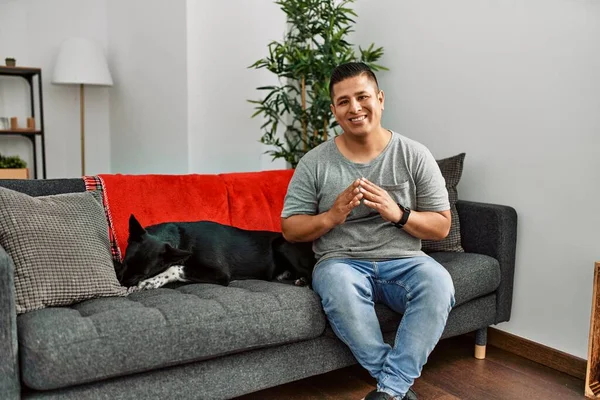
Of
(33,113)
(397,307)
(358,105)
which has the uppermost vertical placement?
(358,105)

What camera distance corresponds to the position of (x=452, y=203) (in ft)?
8.56

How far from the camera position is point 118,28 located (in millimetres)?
4918

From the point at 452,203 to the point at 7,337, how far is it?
6.01ft

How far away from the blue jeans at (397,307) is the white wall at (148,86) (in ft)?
7.79

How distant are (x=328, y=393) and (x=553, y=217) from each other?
1173mm

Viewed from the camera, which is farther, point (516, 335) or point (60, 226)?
point (516, 335)

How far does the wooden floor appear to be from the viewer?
2.16 m

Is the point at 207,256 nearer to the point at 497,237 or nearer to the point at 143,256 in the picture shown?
the point at 143,256

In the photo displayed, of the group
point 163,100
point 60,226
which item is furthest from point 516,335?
point 163,100

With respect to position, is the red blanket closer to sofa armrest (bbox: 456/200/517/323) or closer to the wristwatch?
the wristwatch

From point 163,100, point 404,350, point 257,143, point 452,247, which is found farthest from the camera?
point 163,100

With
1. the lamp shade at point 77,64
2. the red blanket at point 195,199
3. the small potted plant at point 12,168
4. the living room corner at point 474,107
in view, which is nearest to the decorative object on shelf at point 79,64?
the lamp shade at point 77,64

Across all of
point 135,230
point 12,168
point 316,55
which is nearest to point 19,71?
point 12,168

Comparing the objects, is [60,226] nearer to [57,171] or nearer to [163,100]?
[163,100]
